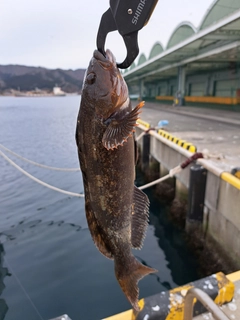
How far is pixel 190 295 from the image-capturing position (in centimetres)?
221

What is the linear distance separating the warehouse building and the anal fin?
13.0 metres

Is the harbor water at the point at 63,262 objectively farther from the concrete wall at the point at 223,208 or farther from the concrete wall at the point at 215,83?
the concrete wall at the point at 215,83

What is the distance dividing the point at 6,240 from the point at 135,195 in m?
6.75

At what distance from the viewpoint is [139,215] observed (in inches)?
73.5

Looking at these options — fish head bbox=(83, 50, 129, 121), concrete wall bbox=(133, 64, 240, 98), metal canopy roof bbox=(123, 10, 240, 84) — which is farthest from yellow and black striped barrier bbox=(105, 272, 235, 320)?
concrete wall bbox=(133, 64, 240, 98)

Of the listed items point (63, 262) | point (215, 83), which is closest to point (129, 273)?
point (63, 262)

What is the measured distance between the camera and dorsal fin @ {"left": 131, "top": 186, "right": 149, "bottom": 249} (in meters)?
1.84

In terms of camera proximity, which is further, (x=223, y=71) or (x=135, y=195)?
(x=223, y=71)

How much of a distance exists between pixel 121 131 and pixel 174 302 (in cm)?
223

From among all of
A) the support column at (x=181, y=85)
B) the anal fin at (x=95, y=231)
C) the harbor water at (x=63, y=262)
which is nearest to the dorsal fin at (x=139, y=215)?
the anal fin at (x=95, y=231)

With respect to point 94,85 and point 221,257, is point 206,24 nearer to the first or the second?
point 221,257

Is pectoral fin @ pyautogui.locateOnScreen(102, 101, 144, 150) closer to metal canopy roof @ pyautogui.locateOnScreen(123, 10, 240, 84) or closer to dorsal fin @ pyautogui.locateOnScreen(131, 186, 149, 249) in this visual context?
dorsal fin @ pyautogui.locateOnScreen(131, 186, 149, 249)

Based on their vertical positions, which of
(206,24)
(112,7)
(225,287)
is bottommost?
(225,287)

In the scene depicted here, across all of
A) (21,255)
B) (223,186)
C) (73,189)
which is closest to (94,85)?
(223,186)
